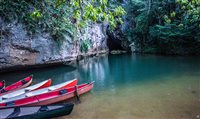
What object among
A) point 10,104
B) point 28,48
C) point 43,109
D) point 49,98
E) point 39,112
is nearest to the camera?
point 39,112

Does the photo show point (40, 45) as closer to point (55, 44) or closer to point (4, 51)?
point (55, 44)

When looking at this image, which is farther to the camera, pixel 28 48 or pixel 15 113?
pixel 28 48

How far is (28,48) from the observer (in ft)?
43.2

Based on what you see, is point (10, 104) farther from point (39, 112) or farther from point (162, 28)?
point (162, 28)

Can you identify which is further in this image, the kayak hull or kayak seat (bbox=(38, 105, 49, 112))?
kayak seat (bbox=(38, 105, 49, 112))

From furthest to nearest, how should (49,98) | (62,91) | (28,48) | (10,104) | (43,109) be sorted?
1. (28,48)
2. (62,91)
3. (49,98)
4. (10,104)
5. (43,109)

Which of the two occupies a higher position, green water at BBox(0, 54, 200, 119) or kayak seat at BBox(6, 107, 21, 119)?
kayak seat at BBox(6, 107, 21, 119)

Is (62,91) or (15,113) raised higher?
(62,91)

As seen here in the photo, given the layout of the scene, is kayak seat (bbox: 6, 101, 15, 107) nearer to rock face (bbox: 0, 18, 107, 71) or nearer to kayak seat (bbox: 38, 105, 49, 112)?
kayak seat (bbox: 38, 105, 49, 112)

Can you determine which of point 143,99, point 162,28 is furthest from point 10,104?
point 162,28

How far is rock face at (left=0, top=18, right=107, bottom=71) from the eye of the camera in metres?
12.2

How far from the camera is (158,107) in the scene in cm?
648

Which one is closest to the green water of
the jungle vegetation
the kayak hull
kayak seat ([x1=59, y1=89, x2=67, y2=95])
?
the kayak hull

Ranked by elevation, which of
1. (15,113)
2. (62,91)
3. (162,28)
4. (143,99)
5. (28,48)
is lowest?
(143,99)
